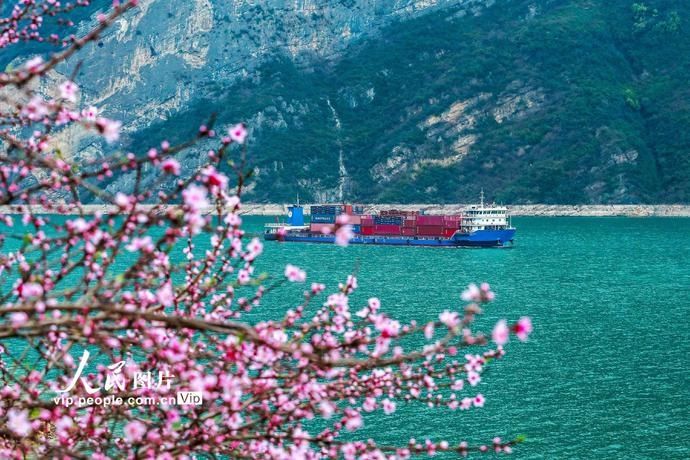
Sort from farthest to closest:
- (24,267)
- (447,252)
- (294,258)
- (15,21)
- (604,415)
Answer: (447,252), (294,258), (604,415), (15,21), (24,267)

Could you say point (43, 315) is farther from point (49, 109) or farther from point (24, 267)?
point (24, 267)

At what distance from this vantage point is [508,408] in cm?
4194

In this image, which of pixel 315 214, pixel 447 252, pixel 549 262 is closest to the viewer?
pixel 549 262

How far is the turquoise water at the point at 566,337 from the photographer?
125ft

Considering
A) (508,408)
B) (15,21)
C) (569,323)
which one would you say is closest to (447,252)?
(569,323)

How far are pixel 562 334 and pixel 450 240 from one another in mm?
85006

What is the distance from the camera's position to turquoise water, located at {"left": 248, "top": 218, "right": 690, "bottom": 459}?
3822 cm

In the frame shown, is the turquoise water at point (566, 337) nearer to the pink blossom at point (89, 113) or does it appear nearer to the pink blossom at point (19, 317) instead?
the pink blossom at point (89, 113)

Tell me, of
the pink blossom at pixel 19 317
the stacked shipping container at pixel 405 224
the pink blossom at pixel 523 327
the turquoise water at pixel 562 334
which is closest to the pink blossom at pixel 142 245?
the pink blossom at pixel 19 317

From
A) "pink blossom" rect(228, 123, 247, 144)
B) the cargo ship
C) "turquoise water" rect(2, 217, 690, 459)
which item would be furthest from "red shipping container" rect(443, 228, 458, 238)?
"pink blossom" rect(228, 123, 247, 144)

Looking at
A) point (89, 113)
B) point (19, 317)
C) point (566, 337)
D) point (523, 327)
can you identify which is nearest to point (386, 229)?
point (566, 337)

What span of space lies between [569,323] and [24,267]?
6169cm

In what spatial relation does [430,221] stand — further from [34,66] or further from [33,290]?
[34,66]

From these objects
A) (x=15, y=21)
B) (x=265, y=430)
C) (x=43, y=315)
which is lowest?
(x=265, y=430)
